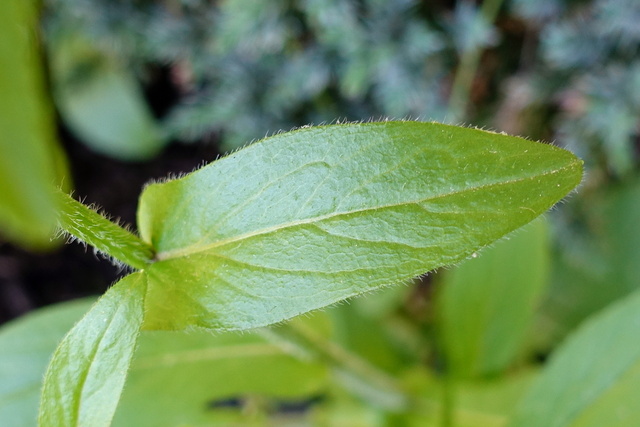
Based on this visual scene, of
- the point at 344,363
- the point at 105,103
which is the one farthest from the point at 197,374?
the point at 105,103

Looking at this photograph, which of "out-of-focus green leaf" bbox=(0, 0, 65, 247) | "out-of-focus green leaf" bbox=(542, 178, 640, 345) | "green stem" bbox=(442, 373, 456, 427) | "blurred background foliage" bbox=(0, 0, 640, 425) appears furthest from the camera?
"out-of-focus green leaf" bbox=(542, 178, 640, 345)

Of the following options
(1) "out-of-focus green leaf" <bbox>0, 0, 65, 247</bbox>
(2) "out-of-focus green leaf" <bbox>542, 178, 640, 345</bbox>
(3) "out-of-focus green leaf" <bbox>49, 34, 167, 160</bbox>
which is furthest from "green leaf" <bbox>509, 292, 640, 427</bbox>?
(3) "out-of-focus green leaf" <bbox>49, 34, 167, 160</bbox>

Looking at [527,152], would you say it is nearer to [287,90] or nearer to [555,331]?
[287,90]

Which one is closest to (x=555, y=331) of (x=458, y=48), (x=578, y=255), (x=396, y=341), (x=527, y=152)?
(x=578, y=255)

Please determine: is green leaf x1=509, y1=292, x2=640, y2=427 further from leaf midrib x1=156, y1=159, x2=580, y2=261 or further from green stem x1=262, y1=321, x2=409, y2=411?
leaf midrib x1=156, y1=159, x2=580, y2=261

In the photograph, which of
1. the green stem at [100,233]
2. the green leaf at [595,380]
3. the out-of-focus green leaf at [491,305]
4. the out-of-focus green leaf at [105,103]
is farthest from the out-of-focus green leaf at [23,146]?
the out-of-focus green leaf at [105,103]

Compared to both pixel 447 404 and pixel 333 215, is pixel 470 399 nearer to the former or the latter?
pixel 447 404
